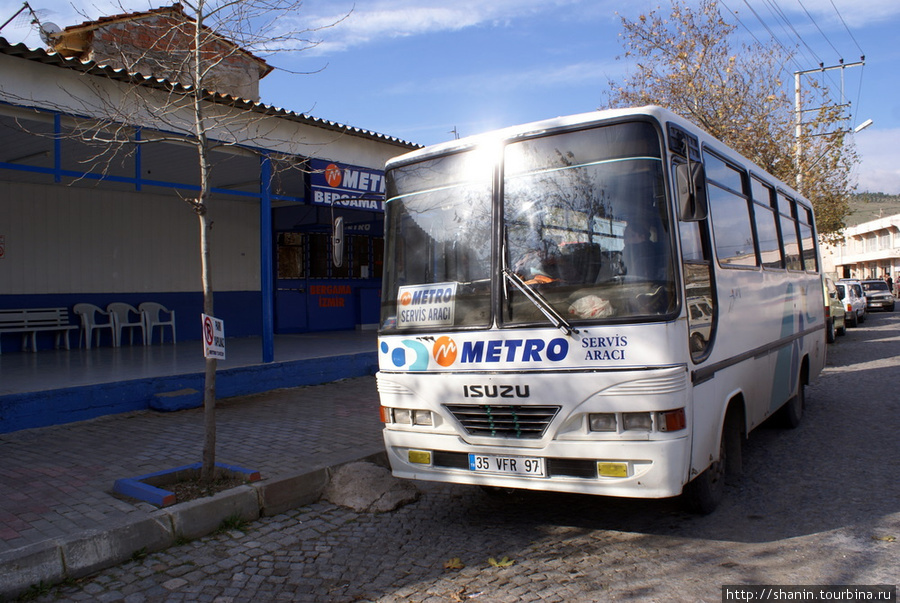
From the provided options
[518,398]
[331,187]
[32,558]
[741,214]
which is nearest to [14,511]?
[32,558]

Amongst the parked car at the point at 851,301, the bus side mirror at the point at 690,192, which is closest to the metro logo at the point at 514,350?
the bus side mirror at the point at 690,192

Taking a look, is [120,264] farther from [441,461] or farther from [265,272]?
[441,461]

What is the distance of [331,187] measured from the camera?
12.1m

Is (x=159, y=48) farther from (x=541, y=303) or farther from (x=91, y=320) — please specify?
(x=91, y=320)

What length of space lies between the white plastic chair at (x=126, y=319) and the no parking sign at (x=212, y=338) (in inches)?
335

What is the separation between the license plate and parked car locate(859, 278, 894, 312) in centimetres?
3852

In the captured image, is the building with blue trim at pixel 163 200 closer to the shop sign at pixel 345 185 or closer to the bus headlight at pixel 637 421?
the shop sign at pixel 345 185

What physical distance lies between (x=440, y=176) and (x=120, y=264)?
10.3m

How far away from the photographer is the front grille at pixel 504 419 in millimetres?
4512

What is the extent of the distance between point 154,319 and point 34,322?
2.15m

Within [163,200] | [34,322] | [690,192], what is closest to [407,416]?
[690,192]

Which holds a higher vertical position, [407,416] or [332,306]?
[332,306]

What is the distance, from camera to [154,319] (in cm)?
1377

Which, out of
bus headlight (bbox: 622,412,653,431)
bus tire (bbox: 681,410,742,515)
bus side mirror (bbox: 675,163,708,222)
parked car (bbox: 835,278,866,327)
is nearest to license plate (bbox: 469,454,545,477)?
bus headlight (bbox: 622,412,653,431)
